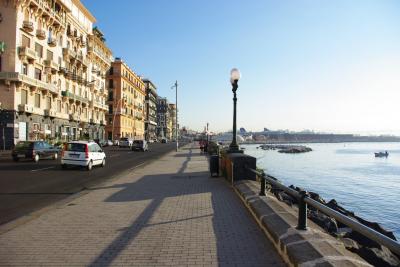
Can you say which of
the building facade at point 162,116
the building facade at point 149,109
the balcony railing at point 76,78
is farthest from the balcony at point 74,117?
the building facade at point 162,116

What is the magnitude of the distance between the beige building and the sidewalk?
35.3 m

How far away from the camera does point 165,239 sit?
642 centimetres

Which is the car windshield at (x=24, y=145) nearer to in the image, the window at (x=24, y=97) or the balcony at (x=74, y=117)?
the window at (x=24, y=97)

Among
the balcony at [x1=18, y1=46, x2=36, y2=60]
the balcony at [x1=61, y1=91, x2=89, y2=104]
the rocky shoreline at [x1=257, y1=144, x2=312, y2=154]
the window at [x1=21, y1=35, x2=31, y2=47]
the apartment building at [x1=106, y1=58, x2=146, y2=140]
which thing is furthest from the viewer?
the rocky shoreline at [x1=257, y1=144, x2=312, y2=154]

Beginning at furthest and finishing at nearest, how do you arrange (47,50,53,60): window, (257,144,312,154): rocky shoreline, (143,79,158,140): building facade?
(143,79,158,140): building facade, (257,144,312,154): rocky shoreline, (47,50,53,60): window

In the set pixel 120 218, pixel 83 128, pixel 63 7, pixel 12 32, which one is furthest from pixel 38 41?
pixel 120 218

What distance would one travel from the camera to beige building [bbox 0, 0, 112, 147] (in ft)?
135

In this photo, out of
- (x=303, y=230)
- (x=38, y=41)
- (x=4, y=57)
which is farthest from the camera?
(x=38, y=41)

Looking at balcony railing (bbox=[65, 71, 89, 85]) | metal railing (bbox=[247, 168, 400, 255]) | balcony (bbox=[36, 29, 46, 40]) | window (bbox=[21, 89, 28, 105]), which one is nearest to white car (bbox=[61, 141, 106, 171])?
metal railing (bbox=[247, 168, 400, 255])

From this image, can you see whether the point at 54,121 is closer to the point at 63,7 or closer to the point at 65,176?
the point at 63,7

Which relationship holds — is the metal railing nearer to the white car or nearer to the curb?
the curb

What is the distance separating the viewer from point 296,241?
17.2 feet

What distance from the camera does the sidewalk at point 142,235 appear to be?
539 centimetres

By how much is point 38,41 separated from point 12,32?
5592 mm
